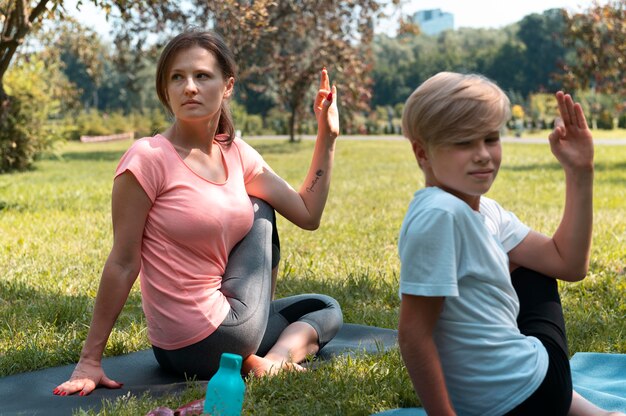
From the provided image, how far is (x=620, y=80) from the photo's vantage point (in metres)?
16.0

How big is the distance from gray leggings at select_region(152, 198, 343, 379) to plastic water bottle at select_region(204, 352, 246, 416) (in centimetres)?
57

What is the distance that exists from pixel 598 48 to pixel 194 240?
13890mm

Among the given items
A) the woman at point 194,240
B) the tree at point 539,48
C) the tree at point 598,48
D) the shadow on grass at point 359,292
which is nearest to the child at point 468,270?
the woman at point 194,240

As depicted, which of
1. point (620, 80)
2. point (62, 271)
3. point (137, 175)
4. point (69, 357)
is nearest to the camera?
point (137, 175)

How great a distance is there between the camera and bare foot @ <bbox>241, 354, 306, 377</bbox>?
3330mm

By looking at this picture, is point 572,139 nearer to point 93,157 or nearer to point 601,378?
point 601,378

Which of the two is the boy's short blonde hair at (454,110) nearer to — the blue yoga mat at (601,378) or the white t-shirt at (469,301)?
the white t-shirt at (469,301)

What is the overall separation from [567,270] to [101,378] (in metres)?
1.82

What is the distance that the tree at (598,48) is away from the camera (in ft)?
50.4

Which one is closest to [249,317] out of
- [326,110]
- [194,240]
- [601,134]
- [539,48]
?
[194,240]

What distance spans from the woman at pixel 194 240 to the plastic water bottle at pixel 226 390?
57 cm

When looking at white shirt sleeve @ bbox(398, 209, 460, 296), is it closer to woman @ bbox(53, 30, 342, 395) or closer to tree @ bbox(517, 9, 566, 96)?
woman @ bbox(53, 30, 342, 395)

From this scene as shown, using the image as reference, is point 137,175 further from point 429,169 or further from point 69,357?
point 429,169

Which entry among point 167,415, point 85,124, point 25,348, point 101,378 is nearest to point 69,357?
point 25,348
